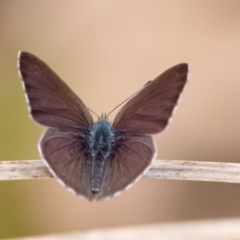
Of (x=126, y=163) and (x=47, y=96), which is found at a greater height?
(x=47, y=96)

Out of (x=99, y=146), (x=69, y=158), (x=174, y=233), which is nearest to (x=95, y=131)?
(x=99, y=146)

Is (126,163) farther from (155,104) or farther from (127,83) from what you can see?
(127,83)

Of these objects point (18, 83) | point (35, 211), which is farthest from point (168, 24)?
point (35, 211)

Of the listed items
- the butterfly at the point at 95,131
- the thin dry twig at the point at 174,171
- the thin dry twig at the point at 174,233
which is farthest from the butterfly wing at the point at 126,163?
the thin dry twig at the point at 174,233

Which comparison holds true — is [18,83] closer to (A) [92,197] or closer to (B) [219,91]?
(B) [219,91]

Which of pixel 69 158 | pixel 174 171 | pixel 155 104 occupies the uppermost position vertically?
pixel 155 104

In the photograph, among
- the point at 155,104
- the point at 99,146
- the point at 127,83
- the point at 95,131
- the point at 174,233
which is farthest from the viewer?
the point at 127,83

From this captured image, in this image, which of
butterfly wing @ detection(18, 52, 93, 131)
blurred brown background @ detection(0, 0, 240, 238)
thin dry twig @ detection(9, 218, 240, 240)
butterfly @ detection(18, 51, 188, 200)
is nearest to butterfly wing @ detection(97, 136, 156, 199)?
butterfly @ detection(18, 51, 188, 200)
